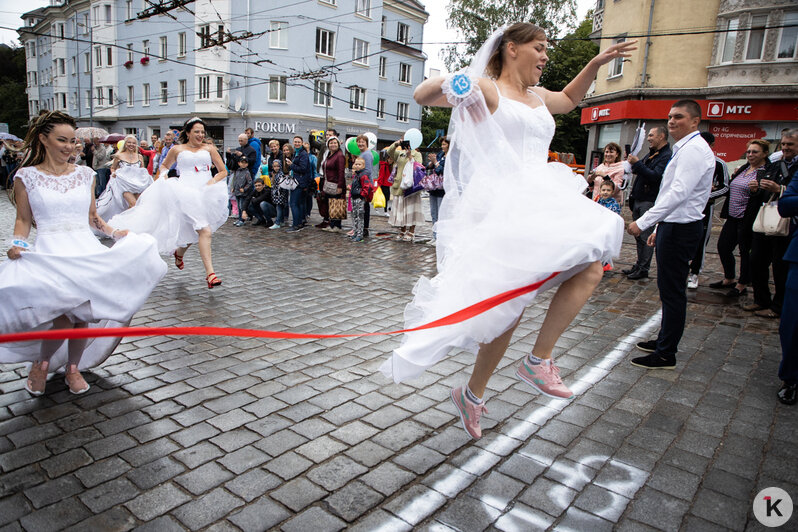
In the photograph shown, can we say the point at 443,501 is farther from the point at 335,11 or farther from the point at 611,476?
the point at 335,11

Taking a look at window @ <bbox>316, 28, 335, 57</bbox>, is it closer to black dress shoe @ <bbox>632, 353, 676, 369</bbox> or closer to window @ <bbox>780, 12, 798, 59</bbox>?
window @ <bbox>780, 12, 798, 59</bbox>

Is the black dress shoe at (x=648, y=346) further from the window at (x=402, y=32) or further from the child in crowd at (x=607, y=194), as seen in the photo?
the window at (x=402, y=32)

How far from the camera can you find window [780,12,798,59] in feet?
69.1

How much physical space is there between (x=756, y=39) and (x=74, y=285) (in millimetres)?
26723

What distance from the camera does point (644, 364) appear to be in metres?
4.33

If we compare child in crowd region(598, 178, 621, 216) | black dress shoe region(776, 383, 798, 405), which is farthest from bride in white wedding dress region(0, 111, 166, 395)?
child in crowd region(598, 178, 621, 216)

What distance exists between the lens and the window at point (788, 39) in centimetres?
2106

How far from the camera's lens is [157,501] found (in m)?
2.42

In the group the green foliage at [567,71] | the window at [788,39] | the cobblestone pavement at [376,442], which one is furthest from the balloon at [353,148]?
the green foliage at [567,71]

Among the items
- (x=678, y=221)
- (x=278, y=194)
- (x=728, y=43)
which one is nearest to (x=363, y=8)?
(x=728, y=43)

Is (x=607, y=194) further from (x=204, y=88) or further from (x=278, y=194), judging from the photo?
(x=204, y=88)

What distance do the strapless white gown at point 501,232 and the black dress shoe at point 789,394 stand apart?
2.21 metres

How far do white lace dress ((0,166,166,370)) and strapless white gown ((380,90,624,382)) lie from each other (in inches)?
81.1

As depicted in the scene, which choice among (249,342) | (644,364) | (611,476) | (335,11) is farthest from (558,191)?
(335,11)
